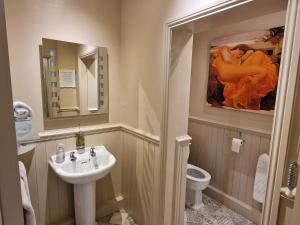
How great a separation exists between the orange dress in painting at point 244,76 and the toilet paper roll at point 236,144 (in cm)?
36

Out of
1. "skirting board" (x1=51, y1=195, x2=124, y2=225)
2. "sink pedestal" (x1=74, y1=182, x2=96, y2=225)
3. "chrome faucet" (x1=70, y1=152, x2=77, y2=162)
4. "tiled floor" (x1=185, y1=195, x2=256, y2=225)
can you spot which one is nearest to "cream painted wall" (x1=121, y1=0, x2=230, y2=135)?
"chrome faucet" (x1=70, y1=152, x2=77, y2=162)

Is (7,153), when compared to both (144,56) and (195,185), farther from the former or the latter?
(195,185)

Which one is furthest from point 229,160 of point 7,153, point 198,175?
point 7,153

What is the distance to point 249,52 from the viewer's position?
77.0 inches

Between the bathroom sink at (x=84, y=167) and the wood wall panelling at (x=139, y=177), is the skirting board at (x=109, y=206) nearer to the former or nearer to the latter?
the wood wall panelling at (x=139, y=177)

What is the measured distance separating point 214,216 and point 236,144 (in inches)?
33.5

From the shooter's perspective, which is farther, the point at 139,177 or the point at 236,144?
the point at 236,144

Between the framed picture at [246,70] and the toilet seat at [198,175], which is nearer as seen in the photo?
the framed picture at [246,70]

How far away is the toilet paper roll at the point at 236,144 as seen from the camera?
207 cm

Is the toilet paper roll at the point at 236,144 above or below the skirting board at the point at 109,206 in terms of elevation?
above

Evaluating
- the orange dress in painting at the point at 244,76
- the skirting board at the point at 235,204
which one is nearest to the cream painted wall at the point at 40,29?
the orange dress in painting at the point at 244,76

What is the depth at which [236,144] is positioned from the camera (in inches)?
82.0

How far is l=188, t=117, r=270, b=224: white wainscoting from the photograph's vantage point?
2.03 m

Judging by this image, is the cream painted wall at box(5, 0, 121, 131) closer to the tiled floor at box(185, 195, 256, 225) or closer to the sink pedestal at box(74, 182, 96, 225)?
the sink pedestal at box(74, 182, 96, 225)
